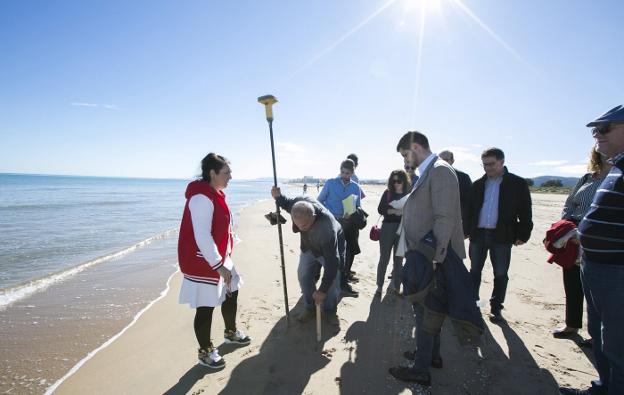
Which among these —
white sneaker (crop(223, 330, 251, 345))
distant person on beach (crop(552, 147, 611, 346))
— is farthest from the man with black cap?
white sneaker (crop(223, 330, 251, 345))

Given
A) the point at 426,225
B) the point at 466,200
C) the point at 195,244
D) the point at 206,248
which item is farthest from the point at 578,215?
the point at 195,244

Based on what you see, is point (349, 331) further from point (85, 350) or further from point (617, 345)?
point (85, 350)

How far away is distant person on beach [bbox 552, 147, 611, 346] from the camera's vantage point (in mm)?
2904

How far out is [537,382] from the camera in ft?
8.68

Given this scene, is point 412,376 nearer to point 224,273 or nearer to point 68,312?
point 224,273

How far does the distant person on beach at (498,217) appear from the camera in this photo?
3740 mm

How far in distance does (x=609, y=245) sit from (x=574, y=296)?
209 cm

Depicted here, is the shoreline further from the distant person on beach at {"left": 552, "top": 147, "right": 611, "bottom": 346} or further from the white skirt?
the distant person on beach at {"left": 552, "top": 147, "right": 611, "bottom": 346}

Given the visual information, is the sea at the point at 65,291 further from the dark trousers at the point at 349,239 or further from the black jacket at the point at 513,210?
the black jacket at the point at 513,210

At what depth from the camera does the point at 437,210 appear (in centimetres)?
238

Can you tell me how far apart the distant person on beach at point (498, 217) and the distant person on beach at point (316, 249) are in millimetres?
1824

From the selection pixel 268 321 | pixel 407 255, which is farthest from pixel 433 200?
pixel 268 321

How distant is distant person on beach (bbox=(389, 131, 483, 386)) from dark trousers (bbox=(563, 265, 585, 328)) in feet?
6.34

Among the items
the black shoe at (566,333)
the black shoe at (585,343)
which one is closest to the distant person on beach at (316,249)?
the black shoe at (566,333)
